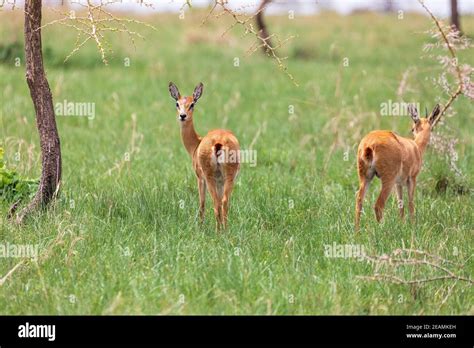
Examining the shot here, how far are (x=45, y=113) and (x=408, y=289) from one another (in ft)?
13.1

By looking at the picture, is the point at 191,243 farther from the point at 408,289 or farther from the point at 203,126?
the point at 203,126

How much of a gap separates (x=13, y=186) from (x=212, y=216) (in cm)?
207

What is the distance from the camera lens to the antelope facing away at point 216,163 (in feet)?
28.0

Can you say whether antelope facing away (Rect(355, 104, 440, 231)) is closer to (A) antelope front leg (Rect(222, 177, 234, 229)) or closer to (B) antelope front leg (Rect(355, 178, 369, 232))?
(B) antelope front leg (Rect(355, 178, 369, 232))

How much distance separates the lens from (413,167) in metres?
9.09

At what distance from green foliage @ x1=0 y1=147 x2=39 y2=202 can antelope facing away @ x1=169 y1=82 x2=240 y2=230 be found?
1793 mm

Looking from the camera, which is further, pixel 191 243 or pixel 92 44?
pixel 92 44

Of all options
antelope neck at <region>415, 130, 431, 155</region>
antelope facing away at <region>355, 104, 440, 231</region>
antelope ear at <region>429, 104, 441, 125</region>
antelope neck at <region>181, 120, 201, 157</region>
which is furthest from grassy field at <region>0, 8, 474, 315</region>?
antelope ear at <region>429, 104, 441, 125</region>

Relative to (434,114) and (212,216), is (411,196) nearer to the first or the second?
(434,114)

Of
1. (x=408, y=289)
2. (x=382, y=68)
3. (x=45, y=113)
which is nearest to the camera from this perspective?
(x=408, y=289)

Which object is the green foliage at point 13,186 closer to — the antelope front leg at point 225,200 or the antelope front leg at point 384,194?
the antelope front leg at point 225,200

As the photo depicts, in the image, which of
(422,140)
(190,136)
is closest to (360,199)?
(422,140)

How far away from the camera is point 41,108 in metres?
9.05
